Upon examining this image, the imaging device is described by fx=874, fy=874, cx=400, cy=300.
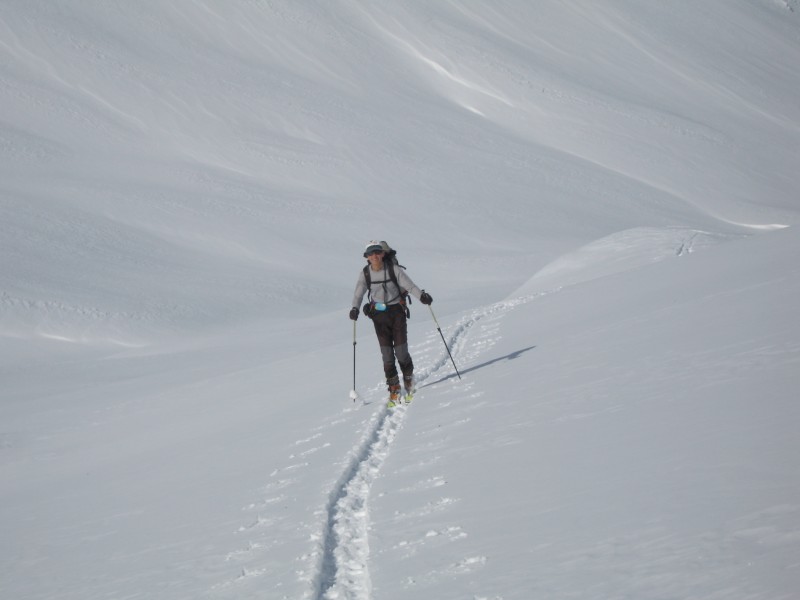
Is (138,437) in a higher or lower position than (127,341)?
lower

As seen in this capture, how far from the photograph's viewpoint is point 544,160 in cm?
4997

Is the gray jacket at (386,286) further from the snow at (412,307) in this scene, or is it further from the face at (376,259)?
the snow at (412,307)

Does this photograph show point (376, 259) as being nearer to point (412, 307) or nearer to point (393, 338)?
point (393, 338)

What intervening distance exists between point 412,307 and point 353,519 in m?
20.3

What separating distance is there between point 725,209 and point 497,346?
39.1 meters

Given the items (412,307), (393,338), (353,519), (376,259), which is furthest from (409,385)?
(412,307)

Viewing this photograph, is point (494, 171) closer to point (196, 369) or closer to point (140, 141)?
point (140, 141)

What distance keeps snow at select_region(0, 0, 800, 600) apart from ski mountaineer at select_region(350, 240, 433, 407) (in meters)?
0.46

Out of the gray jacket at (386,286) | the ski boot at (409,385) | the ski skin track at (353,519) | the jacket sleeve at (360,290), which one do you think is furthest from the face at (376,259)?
the ski skin track at (353,519)

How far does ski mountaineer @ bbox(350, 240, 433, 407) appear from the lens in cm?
934

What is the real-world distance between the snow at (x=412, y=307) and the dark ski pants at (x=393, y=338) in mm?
510

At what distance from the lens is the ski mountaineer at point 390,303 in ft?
30.7

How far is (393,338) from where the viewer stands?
970 centimetres

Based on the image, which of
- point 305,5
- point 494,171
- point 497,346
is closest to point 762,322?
point 497,346
